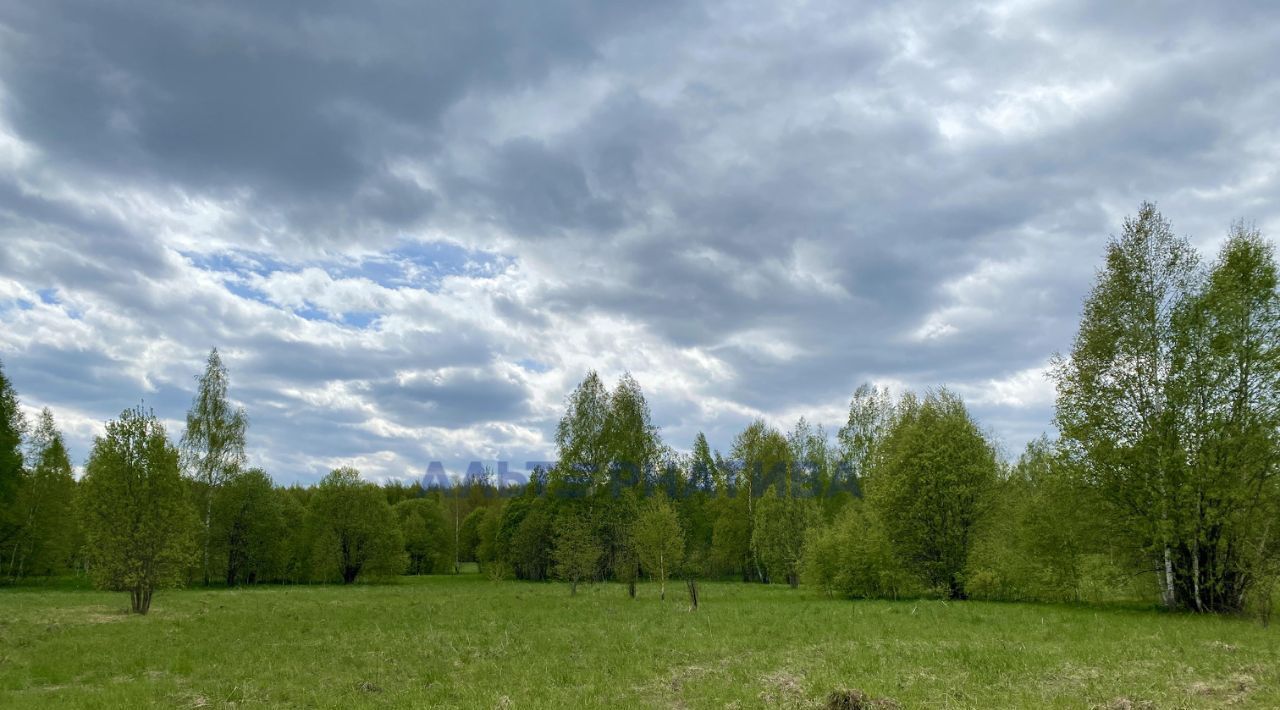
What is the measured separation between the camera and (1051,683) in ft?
49.8

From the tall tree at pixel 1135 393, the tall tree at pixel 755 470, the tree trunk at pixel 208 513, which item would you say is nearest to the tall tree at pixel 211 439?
the tree trunk at pixel 208 513

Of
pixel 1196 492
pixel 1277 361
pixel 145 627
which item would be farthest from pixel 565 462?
pixel 1277 361

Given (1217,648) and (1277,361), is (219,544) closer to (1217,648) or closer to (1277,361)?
(1217,648)

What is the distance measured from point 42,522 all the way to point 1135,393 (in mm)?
86659

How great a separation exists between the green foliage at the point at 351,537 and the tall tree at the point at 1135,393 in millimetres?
67421

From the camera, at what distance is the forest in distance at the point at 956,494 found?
28.9m

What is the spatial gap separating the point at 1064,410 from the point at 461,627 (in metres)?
29.6

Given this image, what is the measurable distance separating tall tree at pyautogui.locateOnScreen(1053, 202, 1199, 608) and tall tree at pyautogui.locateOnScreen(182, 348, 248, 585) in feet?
231

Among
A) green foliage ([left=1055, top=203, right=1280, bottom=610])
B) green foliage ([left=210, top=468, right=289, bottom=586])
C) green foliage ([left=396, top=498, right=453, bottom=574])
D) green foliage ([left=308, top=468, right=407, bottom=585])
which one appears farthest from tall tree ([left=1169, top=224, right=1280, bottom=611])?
green foliage ([left=396, top=498, right=453, bottom=574])

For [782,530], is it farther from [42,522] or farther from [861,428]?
[42,522]

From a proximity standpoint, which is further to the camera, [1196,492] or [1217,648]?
[1196,492]

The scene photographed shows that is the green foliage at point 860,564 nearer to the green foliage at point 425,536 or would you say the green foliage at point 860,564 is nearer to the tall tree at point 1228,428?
the tall tree at point 1228,428

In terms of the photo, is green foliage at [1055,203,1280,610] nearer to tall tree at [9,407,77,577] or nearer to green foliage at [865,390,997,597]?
green foliage at [865,390,997,597]

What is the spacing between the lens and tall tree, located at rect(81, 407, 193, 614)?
3741 cm
